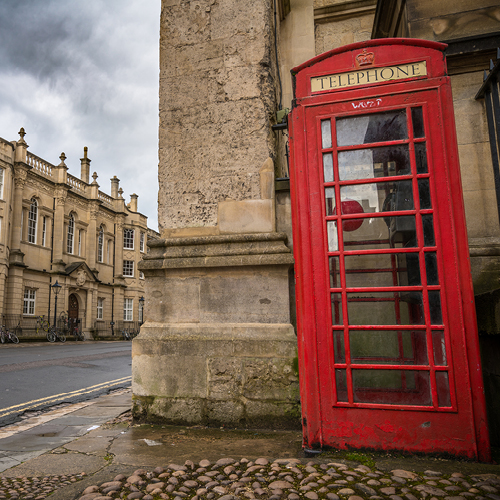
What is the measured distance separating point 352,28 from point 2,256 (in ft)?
88.3

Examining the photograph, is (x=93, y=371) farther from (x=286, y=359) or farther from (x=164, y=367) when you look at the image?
(x=286, y=359)

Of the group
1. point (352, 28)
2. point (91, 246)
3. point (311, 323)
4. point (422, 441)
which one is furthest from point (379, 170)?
point (91, 246)

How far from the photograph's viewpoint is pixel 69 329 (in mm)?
31672

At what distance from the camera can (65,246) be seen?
107 ft

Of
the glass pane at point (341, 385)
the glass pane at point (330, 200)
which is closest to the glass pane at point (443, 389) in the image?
the glass pane at point (341, 385)

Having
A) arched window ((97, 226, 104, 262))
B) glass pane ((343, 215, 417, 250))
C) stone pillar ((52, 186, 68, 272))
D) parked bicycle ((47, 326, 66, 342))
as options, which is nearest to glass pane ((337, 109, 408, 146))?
glass pane ((343, 215, 417, 250))

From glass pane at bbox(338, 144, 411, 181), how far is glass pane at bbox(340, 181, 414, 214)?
9cm

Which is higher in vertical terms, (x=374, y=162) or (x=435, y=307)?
(x=374, y=162)

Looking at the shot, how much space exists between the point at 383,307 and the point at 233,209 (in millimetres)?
1765

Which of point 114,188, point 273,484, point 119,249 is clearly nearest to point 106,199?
point 114,188

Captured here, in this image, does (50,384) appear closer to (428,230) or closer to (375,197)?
(375,197)

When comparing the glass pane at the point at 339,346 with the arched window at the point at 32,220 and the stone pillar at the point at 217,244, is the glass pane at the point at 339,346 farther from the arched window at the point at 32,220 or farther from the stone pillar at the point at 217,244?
the arched window at the point at 32,220

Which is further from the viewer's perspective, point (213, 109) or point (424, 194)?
point (213, 109)

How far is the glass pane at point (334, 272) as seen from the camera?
292cm
